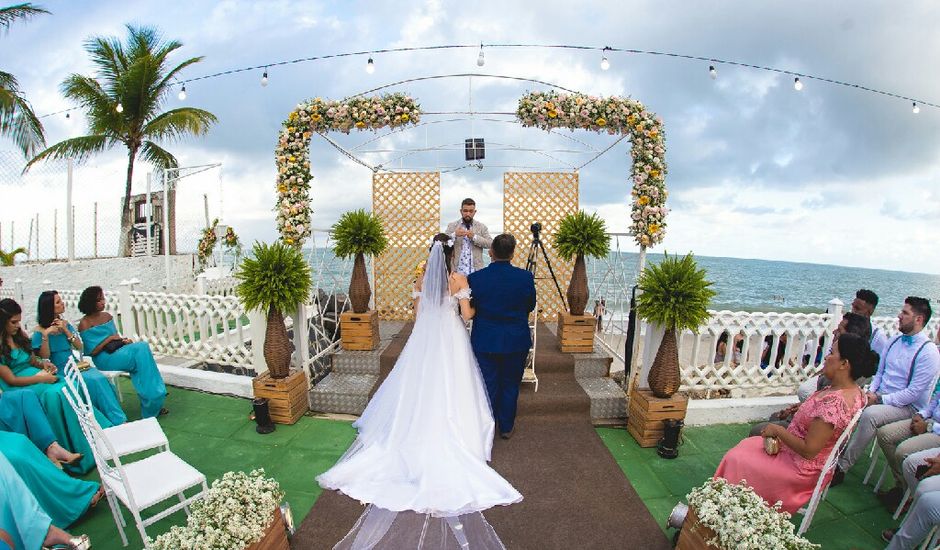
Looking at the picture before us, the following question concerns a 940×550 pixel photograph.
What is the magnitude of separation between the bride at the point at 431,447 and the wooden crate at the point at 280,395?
1080 millimetres

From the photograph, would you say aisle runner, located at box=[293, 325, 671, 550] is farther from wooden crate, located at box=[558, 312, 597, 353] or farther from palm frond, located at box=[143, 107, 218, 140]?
palm frond, located at box=[143, 107, 218, 140]

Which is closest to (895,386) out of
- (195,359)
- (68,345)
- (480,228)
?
(480,228)

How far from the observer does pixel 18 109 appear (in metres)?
9.46

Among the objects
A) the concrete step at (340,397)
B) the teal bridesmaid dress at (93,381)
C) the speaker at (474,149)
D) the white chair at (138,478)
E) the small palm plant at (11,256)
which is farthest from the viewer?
the small palm plant at (11,256)

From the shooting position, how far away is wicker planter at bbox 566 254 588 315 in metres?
5.64

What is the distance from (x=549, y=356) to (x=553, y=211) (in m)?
3.35

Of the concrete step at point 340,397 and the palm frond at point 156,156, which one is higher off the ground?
the palm frond at point 156,156

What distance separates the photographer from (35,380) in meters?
3.73

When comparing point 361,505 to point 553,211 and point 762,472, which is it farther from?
point 553,211

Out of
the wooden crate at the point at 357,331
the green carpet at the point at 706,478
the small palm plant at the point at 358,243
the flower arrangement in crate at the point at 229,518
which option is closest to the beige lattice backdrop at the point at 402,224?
the small palm plant at the point at 358,243

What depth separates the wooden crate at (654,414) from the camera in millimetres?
4273

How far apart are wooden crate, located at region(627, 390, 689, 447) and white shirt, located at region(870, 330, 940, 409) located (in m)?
1.67

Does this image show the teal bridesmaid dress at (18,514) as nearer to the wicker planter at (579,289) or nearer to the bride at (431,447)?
the bride at (431,447)

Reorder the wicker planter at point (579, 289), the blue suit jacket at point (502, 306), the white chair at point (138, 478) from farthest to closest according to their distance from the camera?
the wicker planter at point (579, 289), the blue suit jacket at point (502, 306), the white chair at point (138, 478)
